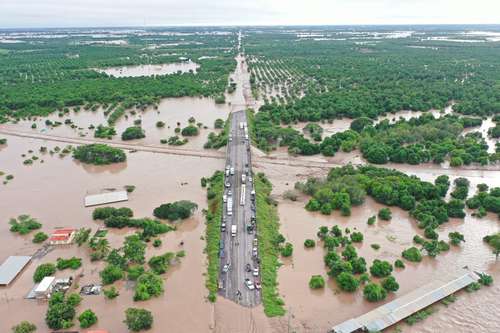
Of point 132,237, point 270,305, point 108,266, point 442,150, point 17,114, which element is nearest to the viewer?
point 270,305

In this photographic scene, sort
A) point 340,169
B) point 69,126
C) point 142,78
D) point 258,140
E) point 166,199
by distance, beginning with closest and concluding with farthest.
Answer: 1. point 166,199
2. point 340,169
3. point 258,140
4. point 69,126
5. point 142,78

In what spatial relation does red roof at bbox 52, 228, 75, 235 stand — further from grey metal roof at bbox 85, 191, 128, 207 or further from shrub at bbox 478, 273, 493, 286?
shrub at bbox 478, 273, 493, 286

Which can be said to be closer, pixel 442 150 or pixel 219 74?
pixel 442 150

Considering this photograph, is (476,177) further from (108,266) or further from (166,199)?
(108,266)

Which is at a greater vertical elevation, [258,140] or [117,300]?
[258,140]

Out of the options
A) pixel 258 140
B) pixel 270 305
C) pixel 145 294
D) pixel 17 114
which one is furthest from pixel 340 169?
pixel 17 114

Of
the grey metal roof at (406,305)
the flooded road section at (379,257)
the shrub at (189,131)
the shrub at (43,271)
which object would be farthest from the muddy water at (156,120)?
the grey metal roof at (406,305)
